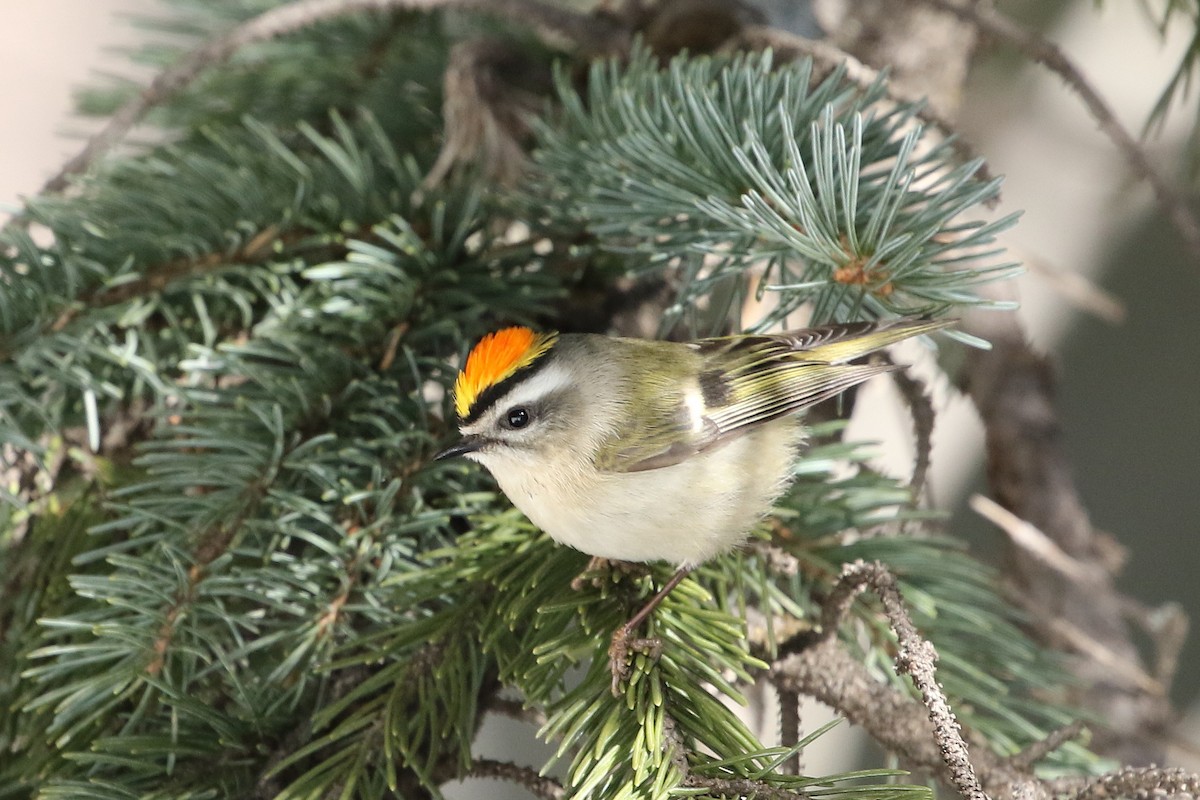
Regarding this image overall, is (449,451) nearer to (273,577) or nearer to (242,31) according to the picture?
(273,577)

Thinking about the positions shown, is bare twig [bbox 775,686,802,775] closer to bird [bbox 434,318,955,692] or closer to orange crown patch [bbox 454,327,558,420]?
bird [bbox 434,318,955,692]

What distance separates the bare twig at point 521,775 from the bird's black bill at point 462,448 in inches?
7.6

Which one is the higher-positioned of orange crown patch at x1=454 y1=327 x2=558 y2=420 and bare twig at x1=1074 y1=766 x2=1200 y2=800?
orange crown patch at x1=454 y1=327 x2=558 y2=420

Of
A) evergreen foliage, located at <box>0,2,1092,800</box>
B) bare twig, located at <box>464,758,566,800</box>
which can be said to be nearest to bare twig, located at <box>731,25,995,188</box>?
evergreen foliage, located at <box>0,2,1092,800</box>

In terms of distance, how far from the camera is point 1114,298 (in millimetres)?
1671

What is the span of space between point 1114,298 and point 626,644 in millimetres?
1387

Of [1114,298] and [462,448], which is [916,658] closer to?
[462,448]

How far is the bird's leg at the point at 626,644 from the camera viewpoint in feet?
1.87

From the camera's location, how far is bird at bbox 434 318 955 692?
691 mm

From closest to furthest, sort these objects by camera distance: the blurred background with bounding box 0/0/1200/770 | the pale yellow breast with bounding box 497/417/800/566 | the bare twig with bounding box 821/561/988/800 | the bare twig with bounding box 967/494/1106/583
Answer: the bare twig with bounding box 821/561/988/800 < the pale yellow breast with bounding box 497/417/800/566 < the bare twig with bounding box 967/494/1106/583 < the blurred background with bounding box 0/0/1200/770

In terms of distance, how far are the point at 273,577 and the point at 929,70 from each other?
810 millimetres

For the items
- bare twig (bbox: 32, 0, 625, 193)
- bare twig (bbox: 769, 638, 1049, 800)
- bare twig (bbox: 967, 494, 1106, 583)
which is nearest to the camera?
bare twig (bbox: 769, 638, 1049, 800)

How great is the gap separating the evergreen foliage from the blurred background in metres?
0.93

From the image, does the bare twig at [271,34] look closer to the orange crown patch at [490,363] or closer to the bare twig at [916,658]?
the orange crown patch at [490,363]
